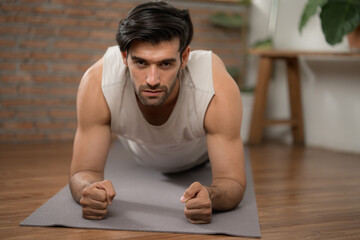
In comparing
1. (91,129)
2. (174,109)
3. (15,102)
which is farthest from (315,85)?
(15,102)

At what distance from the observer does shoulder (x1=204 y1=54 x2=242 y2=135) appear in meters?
1.45

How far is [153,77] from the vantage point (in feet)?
4.23

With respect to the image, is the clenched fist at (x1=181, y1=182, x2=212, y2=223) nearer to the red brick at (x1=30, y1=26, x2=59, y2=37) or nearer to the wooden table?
the wooden table

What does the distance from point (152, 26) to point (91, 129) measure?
44 centimetres

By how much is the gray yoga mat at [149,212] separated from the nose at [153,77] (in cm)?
44

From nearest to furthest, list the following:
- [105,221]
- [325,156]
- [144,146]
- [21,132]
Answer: [105,221] → [144,146] → [325,156] → [21,132]

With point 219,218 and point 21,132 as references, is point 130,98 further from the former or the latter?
point 21,132

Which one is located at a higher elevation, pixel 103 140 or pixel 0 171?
pixel 103 140

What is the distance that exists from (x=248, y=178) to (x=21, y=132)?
179 cm

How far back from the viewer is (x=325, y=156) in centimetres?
271

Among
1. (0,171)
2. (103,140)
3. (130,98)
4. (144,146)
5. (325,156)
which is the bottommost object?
(325,156)

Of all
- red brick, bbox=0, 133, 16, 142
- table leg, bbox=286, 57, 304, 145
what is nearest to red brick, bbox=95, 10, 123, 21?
red brick, bbox=0, 133, 16, 142

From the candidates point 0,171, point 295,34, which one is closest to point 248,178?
point 0,171

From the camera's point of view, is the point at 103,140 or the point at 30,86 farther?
the point at 30,86
